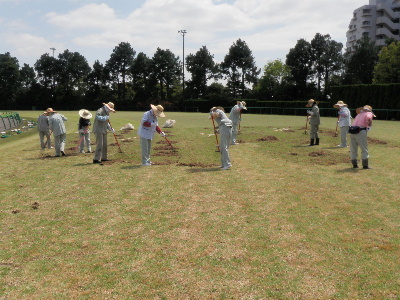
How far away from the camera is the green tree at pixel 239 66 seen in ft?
294

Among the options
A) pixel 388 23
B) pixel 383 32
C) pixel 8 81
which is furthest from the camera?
pixel 8 81

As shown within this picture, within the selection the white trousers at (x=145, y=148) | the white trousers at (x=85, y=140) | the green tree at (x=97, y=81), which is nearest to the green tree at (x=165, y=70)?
the green tree at (x=97, y=81)

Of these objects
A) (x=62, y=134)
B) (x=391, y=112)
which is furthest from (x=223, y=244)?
(x=391, y=112)

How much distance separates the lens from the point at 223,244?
6.34 metres

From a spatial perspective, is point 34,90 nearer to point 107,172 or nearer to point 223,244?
point 107,172

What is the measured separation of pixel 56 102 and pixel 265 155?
9002 cm

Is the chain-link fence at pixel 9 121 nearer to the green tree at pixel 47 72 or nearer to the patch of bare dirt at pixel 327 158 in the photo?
the patch of bare dirt at pixel 327 158

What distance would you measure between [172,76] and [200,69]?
8972 mm

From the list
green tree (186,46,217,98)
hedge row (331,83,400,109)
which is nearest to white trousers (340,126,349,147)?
hedge row (331,83,400,109)

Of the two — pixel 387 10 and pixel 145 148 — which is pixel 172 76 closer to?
pixel 387 10

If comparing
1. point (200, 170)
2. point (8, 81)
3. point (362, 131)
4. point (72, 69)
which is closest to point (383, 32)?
point (72, 69)

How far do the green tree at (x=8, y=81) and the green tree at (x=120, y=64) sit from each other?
969 inches

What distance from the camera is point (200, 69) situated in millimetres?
89938

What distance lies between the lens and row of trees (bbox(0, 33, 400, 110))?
77.1 meters
